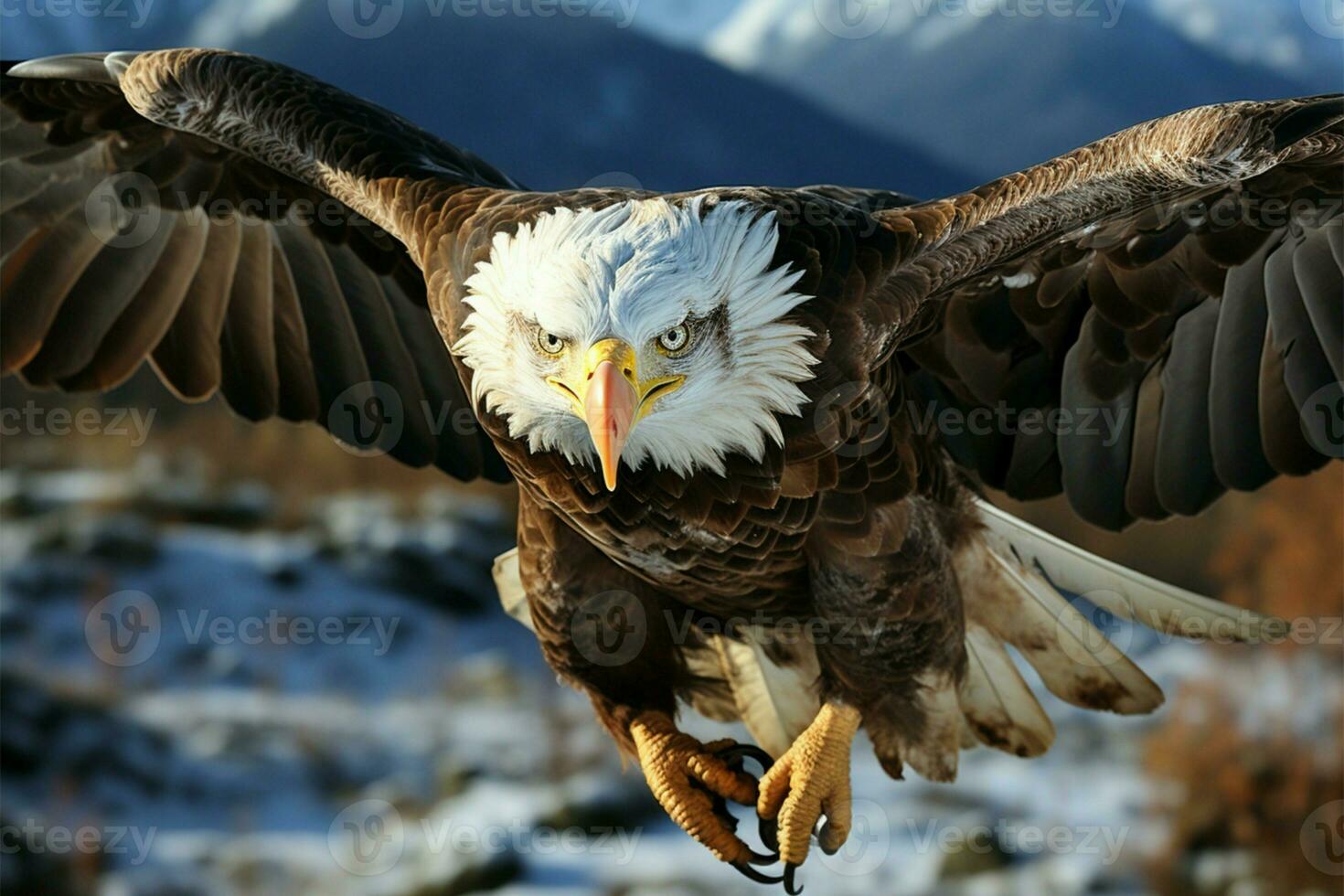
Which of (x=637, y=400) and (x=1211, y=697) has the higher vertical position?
(x=1211, y=697)

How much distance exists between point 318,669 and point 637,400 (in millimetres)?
8949

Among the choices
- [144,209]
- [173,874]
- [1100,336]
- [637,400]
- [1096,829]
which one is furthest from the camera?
[173,874]

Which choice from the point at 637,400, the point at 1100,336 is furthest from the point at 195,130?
the point at 1100,336

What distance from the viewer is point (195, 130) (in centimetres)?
305

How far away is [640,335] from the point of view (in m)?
2.24

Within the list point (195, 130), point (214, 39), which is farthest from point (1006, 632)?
point (214, 39)

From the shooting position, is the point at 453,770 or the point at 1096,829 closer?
the point at 1096,829

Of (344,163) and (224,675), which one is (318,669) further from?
(344,163)

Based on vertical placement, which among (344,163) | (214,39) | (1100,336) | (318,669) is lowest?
(1100,336)

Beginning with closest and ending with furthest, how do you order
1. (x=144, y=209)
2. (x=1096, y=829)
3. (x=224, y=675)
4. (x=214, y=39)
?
(x=144, y=209) < (x=1096, y=829) < (x=224, y=675) < (x=214, y=39)
